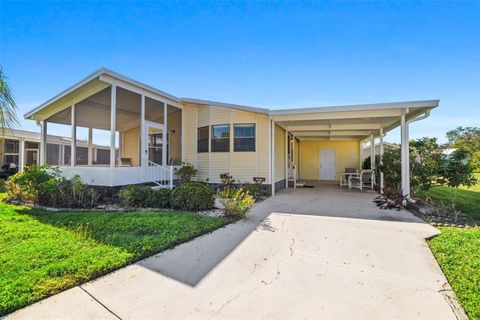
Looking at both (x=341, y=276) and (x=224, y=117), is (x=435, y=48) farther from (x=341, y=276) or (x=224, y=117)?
(x=341, y=276)

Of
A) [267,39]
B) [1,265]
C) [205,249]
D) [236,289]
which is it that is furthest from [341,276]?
[267,39]

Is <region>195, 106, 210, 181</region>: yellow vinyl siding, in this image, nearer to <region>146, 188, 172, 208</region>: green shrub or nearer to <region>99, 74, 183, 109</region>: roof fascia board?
<region>99, 74, 183, 109</region>: roof fascia board

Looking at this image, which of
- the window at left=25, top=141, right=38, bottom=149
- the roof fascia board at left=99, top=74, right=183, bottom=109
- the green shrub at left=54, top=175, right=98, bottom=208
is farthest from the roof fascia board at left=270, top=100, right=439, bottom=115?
the window at left=25, top=141, right=38, bottom=149

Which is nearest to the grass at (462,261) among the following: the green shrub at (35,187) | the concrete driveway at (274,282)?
the concrete driveway at (274,282)

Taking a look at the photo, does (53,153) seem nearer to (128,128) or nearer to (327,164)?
(128,128)

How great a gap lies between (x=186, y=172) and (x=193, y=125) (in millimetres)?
2402

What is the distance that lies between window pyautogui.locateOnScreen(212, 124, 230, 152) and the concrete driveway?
5.83 metres

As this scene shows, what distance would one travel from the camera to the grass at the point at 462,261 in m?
2.57

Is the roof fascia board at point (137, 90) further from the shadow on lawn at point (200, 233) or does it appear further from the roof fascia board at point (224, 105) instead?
the shadow on lawn at point (200, 233)

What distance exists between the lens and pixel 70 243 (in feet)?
13.1

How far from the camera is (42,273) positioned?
292 centimetres

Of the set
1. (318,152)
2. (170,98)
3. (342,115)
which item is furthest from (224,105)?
(318,152)

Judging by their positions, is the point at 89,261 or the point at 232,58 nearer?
the point at 89,261

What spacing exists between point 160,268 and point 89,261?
1.03 metres
